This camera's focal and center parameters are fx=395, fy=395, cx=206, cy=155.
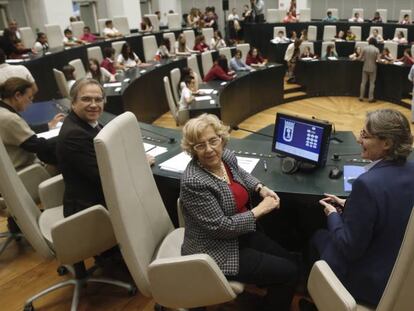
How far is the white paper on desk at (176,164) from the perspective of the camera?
2.31 meters

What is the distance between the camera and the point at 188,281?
65.3 inches

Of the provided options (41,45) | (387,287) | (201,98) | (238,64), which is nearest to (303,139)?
(387,287)

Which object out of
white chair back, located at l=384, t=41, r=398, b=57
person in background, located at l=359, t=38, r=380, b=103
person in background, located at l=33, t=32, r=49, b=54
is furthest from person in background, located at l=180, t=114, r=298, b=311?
white chair back, located at l=384, t=41, r=398, b=57

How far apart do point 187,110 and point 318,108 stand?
361 centimetres

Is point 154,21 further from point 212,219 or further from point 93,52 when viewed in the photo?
point 212,219

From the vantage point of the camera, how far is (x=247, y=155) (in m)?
2.50

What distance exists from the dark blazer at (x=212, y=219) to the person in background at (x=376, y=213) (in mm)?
408

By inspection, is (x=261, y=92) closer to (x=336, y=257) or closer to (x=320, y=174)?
(x=320, y=174)

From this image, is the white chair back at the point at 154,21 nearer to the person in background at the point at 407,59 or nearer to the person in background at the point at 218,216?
the person in background at the point at 407,59

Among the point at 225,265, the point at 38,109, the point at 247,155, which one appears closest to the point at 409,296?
the point at 225,265

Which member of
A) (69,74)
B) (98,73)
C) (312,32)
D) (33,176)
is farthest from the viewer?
(312,32)

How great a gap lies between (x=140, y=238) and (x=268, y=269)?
1.92ft

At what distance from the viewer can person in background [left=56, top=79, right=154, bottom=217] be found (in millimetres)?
2002

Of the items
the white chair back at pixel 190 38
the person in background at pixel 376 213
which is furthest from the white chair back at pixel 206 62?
the person in background at pixel 376 213
